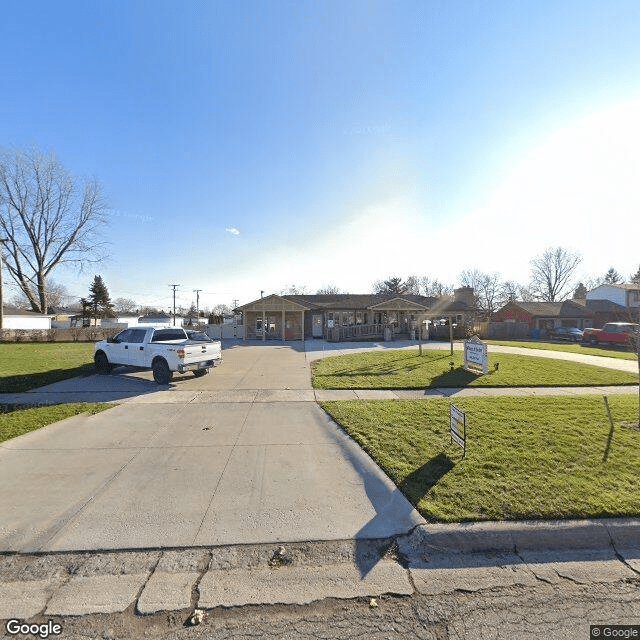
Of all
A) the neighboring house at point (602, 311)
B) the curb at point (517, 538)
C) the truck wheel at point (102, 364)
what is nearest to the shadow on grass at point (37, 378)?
the truck wheel at point (102, 364)

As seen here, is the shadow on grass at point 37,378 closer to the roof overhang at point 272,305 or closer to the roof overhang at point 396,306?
the roof overhang at point 272,305

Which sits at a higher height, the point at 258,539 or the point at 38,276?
the point at 38,276

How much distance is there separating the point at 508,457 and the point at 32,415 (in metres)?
9.23

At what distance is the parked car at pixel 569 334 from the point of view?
2809 centimetres

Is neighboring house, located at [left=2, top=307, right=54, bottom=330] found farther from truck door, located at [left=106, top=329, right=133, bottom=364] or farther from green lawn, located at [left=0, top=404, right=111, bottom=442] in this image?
green lawn, located at [left=0, top=404, right=111, bottom=442]

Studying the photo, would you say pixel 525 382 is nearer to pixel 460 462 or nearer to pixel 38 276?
pixel 460 462

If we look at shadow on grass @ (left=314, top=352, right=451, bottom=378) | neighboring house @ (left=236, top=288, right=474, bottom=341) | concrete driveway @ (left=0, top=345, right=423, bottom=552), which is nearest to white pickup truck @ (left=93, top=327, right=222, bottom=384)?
concrete driveway @ (left=0, top=345, right=423, bottom=552)

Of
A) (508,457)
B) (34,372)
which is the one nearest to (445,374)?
(508,457)

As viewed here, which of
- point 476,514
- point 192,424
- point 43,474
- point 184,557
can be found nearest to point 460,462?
point 476,514

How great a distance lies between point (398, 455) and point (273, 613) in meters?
2.83

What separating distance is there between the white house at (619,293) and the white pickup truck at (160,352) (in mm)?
46397

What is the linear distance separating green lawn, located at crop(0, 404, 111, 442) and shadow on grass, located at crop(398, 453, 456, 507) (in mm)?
6738

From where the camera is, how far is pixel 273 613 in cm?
221

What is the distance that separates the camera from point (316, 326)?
28.6 meters
